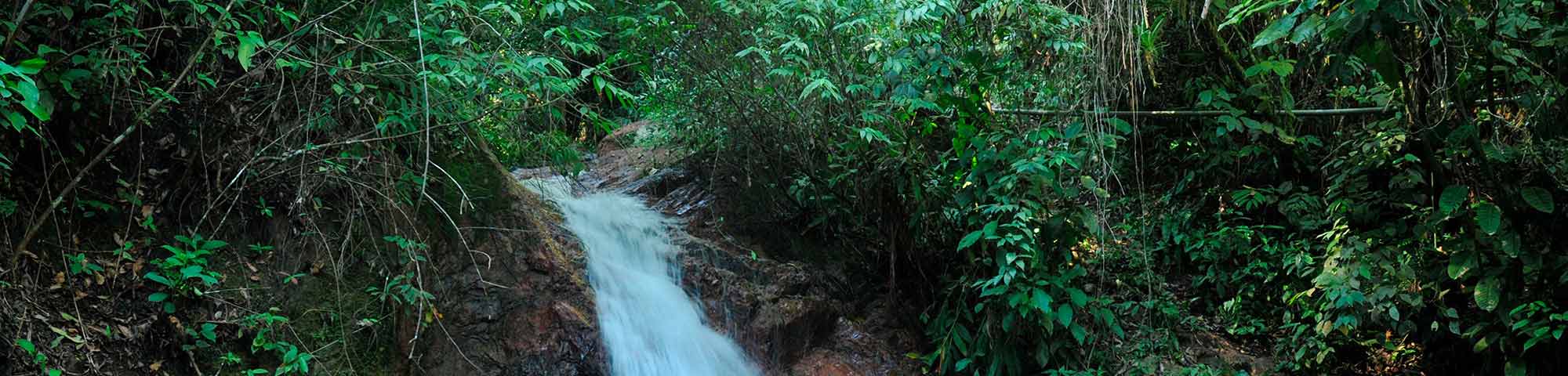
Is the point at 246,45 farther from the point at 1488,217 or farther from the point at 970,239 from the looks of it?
the point at 1488,217

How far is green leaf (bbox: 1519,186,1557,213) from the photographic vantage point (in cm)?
431

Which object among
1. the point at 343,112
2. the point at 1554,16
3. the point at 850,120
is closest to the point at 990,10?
the point at 850,120

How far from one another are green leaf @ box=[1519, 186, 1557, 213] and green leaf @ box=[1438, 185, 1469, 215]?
0.83 feet

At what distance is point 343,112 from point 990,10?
326 cm

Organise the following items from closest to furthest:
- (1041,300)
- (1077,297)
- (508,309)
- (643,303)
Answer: (1041,300) < (1077,297) < (508,309) < (643,303)

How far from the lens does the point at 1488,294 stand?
452cm

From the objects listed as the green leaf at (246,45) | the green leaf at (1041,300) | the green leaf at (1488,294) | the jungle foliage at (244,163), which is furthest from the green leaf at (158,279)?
the green leaf at (1488,294)

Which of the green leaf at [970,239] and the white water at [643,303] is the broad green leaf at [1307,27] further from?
the white water at [643,303]

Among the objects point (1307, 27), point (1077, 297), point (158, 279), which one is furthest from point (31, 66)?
point (1077, 297)

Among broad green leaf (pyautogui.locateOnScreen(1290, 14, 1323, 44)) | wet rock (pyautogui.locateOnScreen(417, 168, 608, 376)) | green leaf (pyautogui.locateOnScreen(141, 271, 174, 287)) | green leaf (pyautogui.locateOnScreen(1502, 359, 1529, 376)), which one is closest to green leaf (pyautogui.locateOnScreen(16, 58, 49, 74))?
green leaf (pyautogui.locateOnScreen(141, 271, 174, 287))

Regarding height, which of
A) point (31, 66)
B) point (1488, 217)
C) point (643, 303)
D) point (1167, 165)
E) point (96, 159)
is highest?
point (31, 66)

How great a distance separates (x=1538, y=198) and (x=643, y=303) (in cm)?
467

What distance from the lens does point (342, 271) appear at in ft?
15.2

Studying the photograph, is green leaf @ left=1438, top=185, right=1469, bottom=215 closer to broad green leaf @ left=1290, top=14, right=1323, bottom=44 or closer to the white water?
broad green leaf @ left=1290, top=14, right=1323, bottom=44
